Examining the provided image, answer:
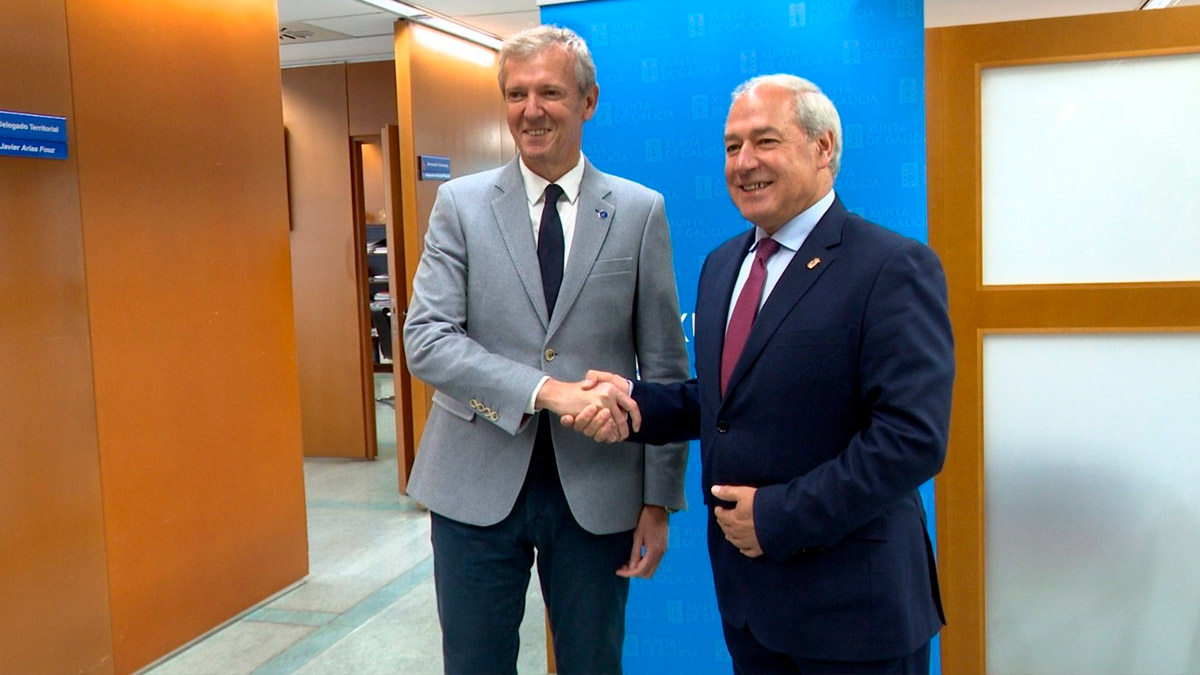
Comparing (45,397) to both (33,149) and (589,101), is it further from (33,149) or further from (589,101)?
(589,101)

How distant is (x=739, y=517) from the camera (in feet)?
5.27

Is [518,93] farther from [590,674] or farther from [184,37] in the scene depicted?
[184,37]

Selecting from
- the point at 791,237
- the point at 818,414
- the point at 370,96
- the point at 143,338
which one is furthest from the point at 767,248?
the point at 370,96

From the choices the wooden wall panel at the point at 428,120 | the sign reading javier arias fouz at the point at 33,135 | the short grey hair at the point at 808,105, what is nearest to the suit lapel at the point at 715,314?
the short grey hair at the point at 808,105

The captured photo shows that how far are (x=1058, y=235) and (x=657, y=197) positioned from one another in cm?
162

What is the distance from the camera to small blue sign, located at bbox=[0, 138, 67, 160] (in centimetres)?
304

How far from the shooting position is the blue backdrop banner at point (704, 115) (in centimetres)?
297

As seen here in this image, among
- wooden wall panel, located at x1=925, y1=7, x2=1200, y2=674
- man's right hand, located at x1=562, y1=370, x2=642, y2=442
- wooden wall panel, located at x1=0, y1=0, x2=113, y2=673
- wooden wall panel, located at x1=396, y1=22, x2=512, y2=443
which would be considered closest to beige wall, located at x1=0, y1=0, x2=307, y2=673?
wooden wall panel, located at x1=0, y1=0, x2=113, y2=673

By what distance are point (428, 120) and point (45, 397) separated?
3.31 m

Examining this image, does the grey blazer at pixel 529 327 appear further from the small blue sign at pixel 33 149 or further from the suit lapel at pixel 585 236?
the small blue sign at pixel 33 149

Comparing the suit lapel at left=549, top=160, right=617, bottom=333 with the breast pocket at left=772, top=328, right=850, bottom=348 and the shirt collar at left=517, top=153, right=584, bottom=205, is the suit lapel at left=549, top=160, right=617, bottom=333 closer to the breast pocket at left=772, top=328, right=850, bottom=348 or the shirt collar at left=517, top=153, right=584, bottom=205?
the shirt collar at left=517, top=153, right=584, bottom=205

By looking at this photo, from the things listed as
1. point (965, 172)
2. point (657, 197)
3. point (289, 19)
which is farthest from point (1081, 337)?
point (289, 19)

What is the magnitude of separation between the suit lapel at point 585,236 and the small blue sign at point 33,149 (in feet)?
6.85

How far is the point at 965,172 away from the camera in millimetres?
3016
